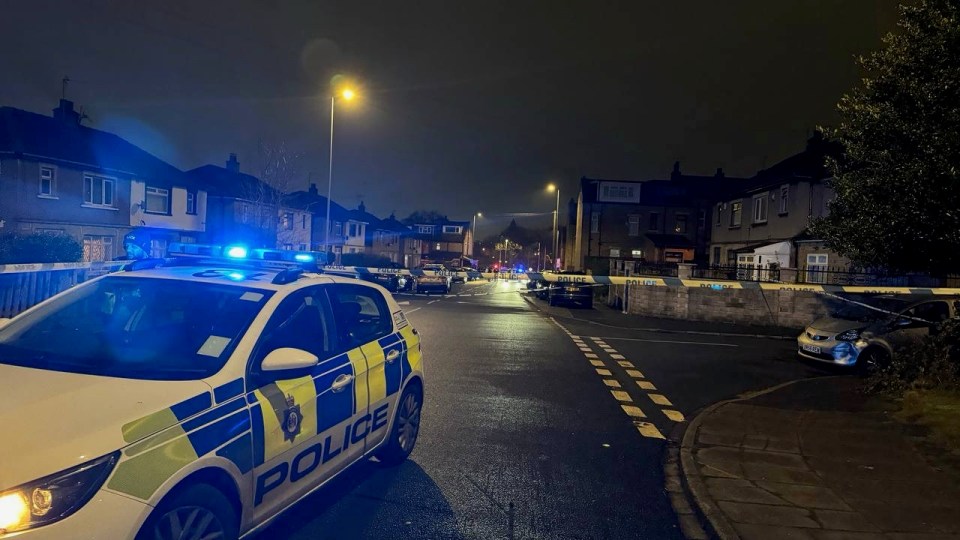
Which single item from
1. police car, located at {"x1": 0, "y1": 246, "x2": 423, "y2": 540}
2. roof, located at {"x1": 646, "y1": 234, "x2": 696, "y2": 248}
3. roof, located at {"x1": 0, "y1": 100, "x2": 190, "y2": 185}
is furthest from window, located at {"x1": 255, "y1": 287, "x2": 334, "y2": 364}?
roof, located at {"x1": 646, "y1": 234, "x2": 696, "y2": 248}

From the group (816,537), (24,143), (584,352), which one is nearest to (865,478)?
(816,537)

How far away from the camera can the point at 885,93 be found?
8.98m

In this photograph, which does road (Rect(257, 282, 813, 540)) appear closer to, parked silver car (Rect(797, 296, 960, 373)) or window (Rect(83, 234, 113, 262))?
parked silver car (Rect(797, 296, 960, 373))

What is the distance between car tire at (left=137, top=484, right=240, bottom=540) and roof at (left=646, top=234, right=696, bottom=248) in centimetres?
4900

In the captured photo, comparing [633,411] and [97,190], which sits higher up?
[97,190]

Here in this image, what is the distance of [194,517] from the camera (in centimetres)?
293

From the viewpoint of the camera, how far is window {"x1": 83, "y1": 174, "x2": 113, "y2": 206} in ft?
98.1

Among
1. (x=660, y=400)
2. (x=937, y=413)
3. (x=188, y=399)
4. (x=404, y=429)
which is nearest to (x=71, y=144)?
(x=660, y=400)

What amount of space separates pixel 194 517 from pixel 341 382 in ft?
4.72

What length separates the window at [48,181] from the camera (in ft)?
91.0

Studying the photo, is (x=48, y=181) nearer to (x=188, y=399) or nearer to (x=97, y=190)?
(x=97, y=190)

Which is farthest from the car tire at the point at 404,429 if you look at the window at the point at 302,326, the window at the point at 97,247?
the window at the point at 97,247

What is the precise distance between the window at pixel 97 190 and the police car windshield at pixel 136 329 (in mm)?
29961

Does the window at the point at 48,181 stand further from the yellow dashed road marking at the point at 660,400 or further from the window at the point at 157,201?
the yellow dashed road marking at the point at 660,400
